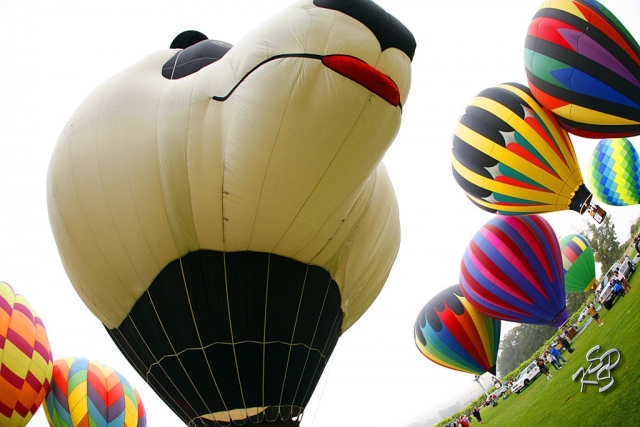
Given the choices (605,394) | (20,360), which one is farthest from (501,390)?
(20,360)

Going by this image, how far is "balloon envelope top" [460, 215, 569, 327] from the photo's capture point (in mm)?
9820

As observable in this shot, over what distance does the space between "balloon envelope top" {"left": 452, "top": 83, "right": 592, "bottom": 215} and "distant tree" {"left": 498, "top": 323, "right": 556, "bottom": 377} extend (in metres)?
29.0

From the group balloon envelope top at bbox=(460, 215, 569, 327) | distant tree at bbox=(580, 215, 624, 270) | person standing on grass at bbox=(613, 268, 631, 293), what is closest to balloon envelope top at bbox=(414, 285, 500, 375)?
balloon envelope top at bbox=(460, 215, 569, 327)

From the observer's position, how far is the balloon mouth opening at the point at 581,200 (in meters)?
8.48

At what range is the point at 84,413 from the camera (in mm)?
8633

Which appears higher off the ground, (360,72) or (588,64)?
(360,72)

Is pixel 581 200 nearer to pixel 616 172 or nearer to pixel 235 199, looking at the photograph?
pixel 616 172

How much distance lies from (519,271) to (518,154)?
2934 mm

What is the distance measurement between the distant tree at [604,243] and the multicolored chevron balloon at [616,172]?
15555mm

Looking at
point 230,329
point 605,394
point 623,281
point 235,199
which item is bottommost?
point 623,281

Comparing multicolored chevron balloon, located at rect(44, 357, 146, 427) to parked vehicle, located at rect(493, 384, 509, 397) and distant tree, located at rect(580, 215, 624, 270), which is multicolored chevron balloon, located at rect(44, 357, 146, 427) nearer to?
parked vehicle, located at rect(493, 384, 509, 397)

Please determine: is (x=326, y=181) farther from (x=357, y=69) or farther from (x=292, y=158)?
(x=357, y=69)

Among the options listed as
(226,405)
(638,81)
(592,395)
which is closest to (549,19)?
(638,81)

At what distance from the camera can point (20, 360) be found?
7.69 metres
